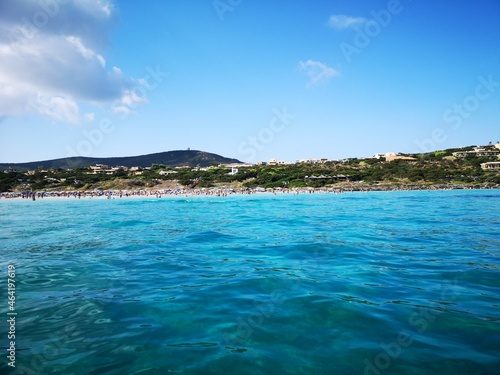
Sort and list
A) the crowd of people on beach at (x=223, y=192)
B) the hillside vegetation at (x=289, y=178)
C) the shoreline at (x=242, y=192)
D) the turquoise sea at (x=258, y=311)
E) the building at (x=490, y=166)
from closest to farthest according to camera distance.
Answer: the turquoise sea at (x=258, y=311)
the shoreline at (x=242, y=192)
the crowd of people on beach at (x=223, y=192)
the hillside vegetation at (x=289, y=178)
the building at (x=490, y=166)

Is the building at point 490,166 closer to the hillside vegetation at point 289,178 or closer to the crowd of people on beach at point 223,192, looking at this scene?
the hillside vegetation at point 289,178

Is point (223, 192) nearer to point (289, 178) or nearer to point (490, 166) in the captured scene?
point (289, 178)

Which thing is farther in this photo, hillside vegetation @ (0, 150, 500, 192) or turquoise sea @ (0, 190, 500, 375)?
hillside vegetation @ (0, 150, 500, 192)

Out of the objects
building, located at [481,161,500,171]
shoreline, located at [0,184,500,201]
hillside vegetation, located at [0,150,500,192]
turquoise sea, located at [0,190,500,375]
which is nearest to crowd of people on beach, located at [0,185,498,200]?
shoreline, located at [0,184,500,201]

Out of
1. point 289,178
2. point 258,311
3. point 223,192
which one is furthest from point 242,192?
point 258,311

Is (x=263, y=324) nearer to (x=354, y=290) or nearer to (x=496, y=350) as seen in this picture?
(x=354, y=290)

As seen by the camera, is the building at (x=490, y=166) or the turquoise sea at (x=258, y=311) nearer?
the turquoise sea at (x=258, y=311)

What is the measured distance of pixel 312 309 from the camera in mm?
5410

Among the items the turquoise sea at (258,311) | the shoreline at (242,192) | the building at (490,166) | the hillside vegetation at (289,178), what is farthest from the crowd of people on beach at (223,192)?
the turquoise sea at (258,311)

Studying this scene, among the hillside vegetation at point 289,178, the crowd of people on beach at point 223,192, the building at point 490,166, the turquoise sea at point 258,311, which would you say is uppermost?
the building at point 490,166

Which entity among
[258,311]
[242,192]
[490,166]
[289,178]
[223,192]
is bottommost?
[258,311]

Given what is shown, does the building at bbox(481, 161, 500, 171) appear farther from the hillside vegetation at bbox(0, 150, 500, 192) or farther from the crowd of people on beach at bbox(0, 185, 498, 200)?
the crowd of people on beach at bbox(0, 185, 498, 200)

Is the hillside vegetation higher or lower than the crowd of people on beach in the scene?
higher

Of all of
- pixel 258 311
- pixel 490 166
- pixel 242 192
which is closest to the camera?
pixel 258 311
